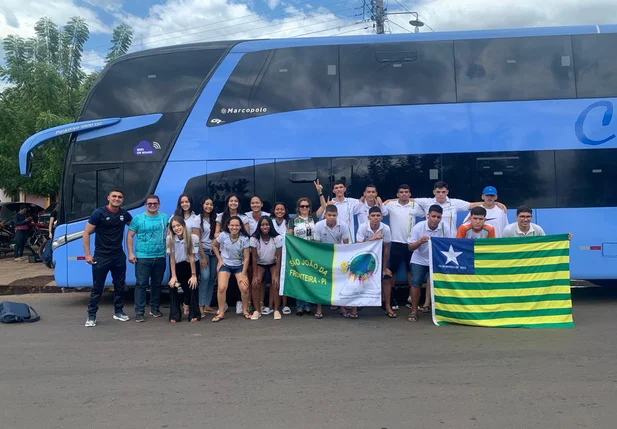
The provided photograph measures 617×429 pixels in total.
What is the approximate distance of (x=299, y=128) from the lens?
7.62m

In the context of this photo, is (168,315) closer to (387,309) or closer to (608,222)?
(387,309)

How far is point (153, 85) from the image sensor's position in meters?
7.82

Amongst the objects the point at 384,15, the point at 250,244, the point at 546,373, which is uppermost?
the point at 384,15

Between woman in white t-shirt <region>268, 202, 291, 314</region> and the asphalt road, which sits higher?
woman in white t-shirt <region>268, 202, 291, 314</region>

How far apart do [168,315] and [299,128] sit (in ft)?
11.9

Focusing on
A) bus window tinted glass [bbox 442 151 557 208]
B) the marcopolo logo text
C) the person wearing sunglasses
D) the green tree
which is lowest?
the person wearing sunglasses

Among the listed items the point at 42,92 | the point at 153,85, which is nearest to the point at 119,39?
the point at 42,92

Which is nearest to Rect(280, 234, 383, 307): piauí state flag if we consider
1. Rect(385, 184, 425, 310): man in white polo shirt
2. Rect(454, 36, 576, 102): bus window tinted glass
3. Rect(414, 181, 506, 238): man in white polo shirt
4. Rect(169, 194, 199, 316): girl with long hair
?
Rect(385, 184, 425, 310): man in white polo shirt

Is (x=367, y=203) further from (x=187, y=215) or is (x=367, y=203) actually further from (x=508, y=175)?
(x=187, y=215)

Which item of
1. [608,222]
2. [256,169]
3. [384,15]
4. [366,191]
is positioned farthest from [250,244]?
[384,15]

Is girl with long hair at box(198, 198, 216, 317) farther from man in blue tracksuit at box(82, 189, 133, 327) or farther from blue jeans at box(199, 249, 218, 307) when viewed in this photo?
man in blue tracksuit at box(82, 189, 133, 327)

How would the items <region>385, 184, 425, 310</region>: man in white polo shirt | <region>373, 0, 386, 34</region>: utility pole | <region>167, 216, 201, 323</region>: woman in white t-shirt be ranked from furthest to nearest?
<region>373, 0, 386, 34</region>: utility pole → <region>385, 184, 425, 310</region>: man in white polo shirt → <region>167, 216, 201, 323</region>: woman in white t-shirt

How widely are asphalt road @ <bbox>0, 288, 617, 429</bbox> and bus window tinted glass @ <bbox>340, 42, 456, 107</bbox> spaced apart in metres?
3.56

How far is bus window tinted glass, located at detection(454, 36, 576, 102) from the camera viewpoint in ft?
24.6
